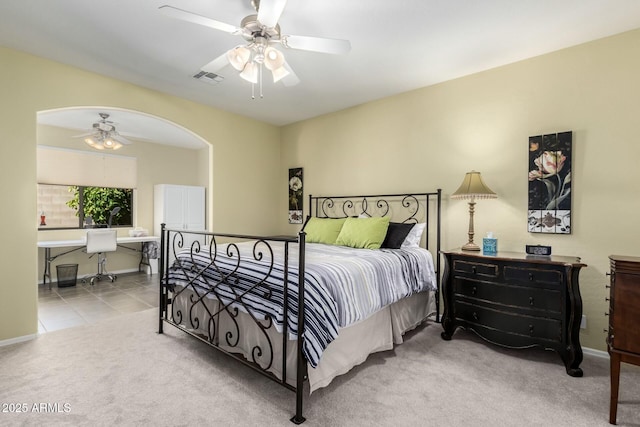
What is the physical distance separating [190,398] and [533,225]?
3.09 metres

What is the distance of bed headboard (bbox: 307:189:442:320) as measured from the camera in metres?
3.51

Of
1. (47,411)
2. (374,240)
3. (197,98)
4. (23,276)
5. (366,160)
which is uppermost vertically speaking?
(197,98)

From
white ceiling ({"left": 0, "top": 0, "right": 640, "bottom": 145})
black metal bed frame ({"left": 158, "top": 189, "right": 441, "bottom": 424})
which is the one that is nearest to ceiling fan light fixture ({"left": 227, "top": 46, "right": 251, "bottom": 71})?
white ceiling ({"left": 0, "top": 0, "right": 640, "bottom": 145})

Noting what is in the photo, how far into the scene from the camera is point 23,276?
2887 millimetres

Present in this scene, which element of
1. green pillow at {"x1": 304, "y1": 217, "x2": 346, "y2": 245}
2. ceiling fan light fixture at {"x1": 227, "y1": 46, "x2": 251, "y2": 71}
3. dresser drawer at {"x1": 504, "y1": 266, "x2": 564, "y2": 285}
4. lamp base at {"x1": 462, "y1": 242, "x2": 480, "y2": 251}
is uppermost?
ceiling fan light fixture at {"x1": 227, "y1": 46, "x2": 251, "y2": 71}

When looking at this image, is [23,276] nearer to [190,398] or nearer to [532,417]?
[190,398]

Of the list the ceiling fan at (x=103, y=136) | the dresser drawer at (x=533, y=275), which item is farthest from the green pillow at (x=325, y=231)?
the ceiling fan at (x=103, y=136)

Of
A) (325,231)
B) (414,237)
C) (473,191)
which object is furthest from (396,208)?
(473,191)

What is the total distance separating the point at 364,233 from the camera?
128 inches

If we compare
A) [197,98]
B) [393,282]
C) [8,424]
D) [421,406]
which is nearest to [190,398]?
[8,424]

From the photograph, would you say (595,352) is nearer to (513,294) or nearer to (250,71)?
(513,294)

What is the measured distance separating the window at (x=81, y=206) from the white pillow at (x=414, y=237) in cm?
538

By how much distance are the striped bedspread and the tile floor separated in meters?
1.40

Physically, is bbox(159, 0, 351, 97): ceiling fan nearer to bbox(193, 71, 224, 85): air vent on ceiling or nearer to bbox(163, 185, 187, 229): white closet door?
bbox(193, 71, 224, 85): air vent on ceiling
